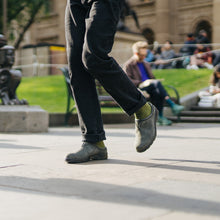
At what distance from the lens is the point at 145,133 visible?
345 centimetres

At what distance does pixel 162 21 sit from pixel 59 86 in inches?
788

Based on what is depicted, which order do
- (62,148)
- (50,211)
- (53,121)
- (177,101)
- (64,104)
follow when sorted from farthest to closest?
(64,104)
(177,101)
(53,121)
(62,148)
(50,211)

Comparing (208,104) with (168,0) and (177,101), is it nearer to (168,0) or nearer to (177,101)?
(177,101)

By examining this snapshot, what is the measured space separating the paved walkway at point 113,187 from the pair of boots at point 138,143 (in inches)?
3.7

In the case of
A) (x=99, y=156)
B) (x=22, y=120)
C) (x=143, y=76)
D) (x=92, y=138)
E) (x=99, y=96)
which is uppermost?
(x=92, y=138)

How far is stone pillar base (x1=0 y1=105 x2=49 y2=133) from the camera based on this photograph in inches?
274

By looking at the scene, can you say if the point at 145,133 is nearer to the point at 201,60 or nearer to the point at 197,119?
the point at 197,119

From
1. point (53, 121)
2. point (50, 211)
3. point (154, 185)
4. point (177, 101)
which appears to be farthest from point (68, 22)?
point (177, 101)

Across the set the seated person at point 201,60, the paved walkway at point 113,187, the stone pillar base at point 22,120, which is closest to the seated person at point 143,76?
the stone pillar base at point 22,120

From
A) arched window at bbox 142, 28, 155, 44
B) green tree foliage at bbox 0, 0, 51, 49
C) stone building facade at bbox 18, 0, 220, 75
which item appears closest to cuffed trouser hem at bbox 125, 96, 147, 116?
stone building facade at bbox 18, 0, 220, 75

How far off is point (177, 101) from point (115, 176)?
8147 millimetres

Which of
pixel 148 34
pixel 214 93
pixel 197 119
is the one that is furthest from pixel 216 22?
pixel 197 119

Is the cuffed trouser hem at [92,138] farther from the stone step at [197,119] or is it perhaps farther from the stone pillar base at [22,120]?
the stone step at [197,119]

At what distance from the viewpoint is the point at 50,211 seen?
1974 mm
